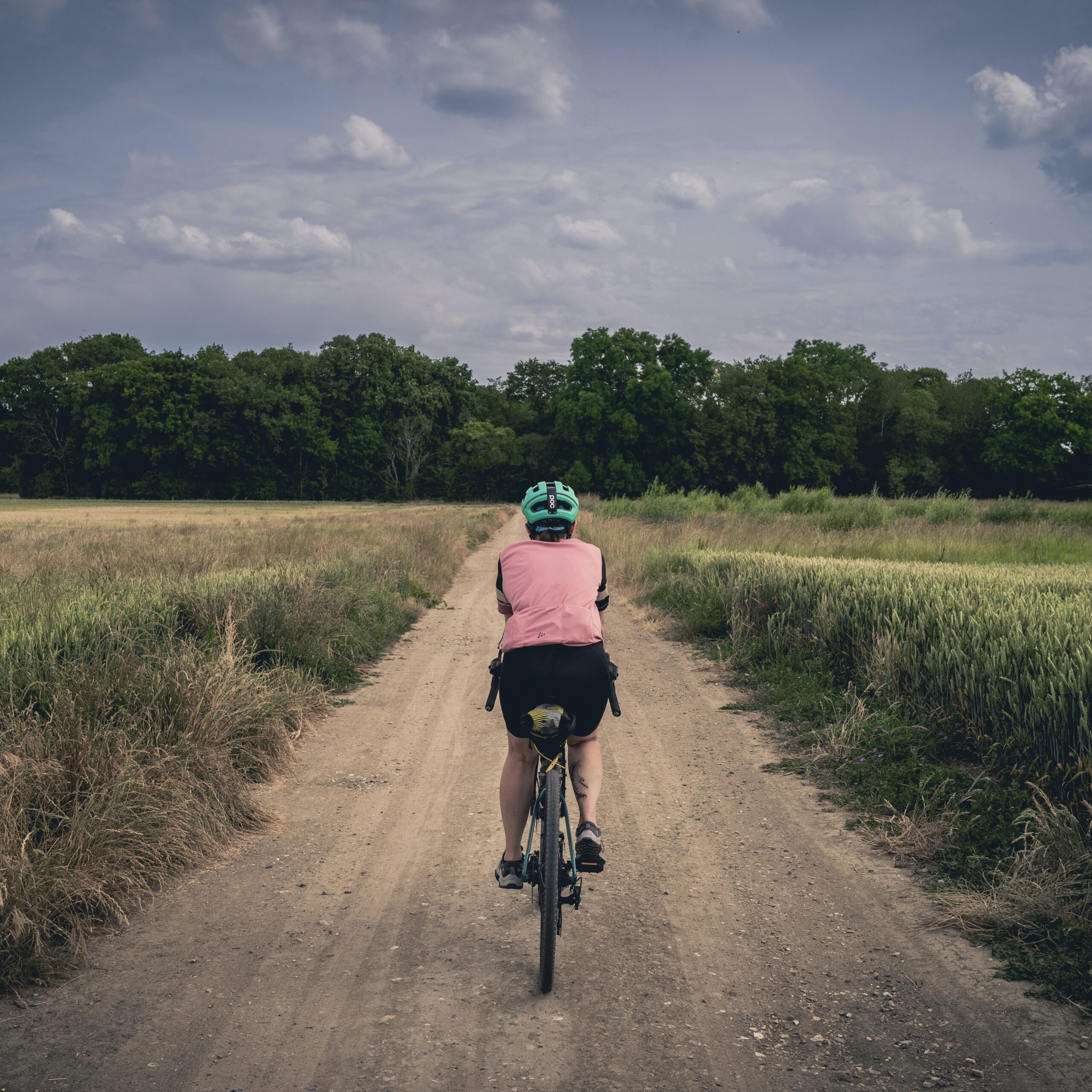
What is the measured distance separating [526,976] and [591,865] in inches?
20.5

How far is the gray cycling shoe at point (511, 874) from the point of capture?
363 centimetres

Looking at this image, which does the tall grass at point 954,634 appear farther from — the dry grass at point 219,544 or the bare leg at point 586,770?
the dry grass at point 219,544

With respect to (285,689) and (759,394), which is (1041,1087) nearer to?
(285,689)

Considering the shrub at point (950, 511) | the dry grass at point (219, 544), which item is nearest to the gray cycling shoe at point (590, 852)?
the dry grass at point (219, 544)

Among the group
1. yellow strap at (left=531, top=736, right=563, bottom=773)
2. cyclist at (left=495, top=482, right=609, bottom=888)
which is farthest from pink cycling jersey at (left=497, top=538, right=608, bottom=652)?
yellow strap at (left=531, top=736, right=563, bottom=773)

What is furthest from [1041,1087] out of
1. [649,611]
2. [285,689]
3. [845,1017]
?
[649,611]

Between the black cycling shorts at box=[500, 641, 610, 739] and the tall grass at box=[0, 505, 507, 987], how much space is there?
7.15 feet

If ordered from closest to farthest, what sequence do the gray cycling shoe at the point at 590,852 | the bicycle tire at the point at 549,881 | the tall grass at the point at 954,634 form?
the bicycle tire at the point at 549,881
the gray cycling shoe at the point at 590,852
the tall grass at the point at 954,634

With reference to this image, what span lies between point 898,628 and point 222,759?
5.76 metres

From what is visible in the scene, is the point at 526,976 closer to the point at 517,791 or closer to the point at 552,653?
the point at 517,791

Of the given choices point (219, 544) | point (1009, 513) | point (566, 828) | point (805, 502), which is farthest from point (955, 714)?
point (805, 502)

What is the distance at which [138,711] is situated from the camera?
5262 mm

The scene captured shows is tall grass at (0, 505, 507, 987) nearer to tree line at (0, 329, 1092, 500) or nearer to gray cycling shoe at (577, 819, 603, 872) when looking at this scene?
gray cycling shoe at (577, 819, 603, 872)

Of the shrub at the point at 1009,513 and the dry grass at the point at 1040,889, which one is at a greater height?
the shrub at the point at 1009,513
